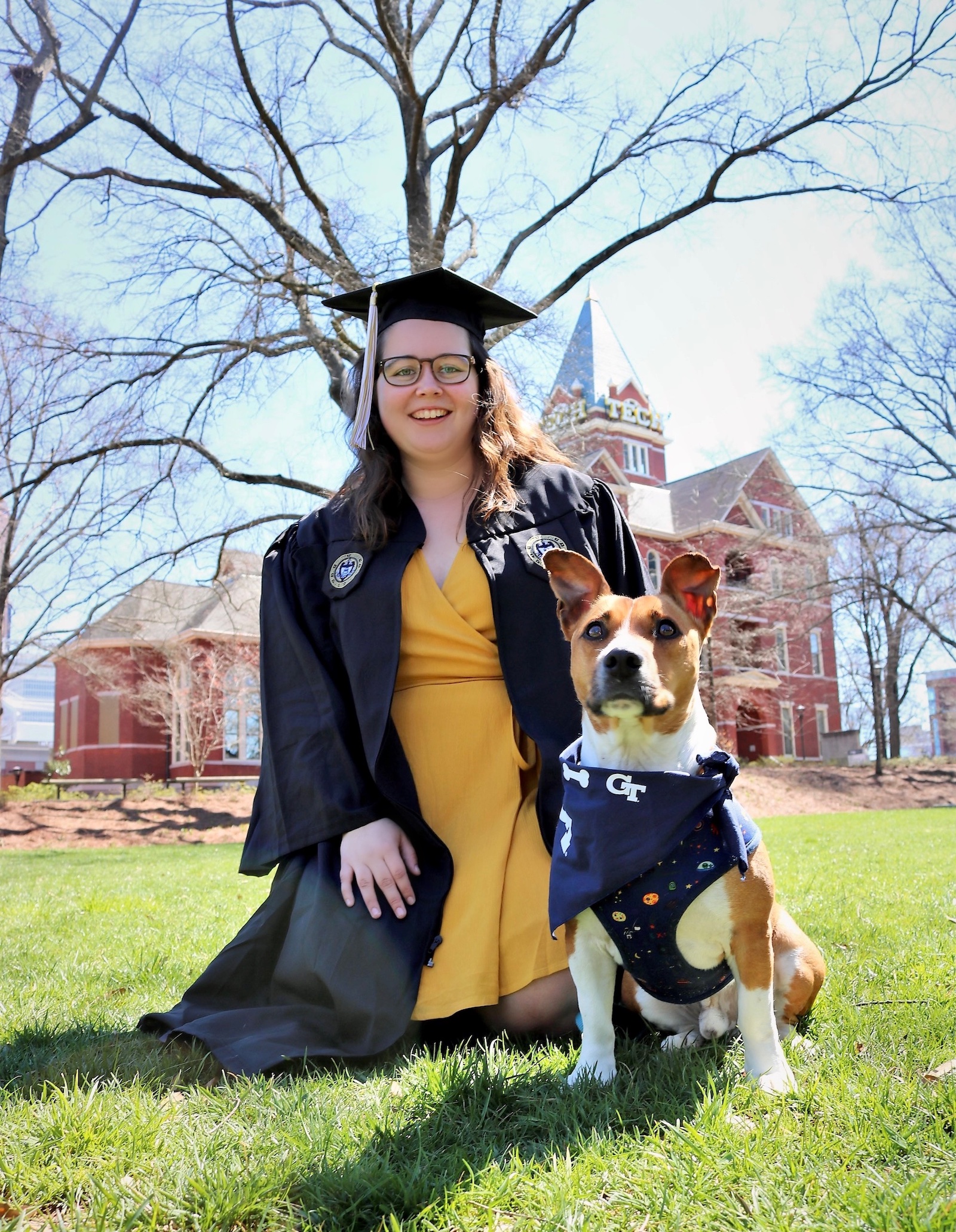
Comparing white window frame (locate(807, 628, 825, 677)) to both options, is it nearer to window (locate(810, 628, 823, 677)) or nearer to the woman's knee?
window (locate(810, 628, 823, 677))

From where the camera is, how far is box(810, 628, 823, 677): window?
127 feet

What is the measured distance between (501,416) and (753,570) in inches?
1094

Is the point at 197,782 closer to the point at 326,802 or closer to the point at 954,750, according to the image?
the point at 326,802

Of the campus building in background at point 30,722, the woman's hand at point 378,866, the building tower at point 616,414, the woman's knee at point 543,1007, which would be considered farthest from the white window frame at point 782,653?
the campus building in background at point 30,722

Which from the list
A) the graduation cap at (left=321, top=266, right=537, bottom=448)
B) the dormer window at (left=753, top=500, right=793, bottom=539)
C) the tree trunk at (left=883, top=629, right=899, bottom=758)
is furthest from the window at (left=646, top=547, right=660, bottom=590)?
the graduation cap at (left=321, top=266, right=537, bottom=448)

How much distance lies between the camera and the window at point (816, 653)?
38750mm

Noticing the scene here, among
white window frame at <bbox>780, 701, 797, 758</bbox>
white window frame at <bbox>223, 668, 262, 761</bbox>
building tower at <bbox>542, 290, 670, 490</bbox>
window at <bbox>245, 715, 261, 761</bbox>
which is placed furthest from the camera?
white window frame at <bbox>780, 701, 797, 758</bbox>

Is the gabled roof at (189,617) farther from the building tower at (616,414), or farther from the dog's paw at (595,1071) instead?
the dog's paw at (595,1071)

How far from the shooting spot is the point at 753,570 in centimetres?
3038

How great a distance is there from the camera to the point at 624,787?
2660 mm

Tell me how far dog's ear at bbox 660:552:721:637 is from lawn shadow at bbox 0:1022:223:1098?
203 cm

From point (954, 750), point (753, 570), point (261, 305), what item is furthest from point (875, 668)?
point (954, 750)

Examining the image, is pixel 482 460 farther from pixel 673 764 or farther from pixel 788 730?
pixel 788 730

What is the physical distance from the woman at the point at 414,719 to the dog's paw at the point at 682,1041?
1.27ft
